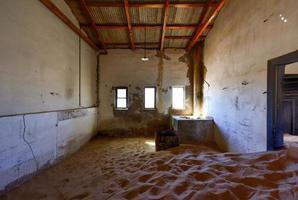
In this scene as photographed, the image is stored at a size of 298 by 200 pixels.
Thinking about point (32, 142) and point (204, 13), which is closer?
point (32, 142)

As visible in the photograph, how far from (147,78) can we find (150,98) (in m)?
0.88

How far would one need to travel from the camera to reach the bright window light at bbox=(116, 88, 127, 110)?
811 centimetres

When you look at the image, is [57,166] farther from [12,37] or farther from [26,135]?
[12,37]

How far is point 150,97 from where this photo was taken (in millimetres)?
8117

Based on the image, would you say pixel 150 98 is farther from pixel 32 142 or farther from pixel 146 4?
pixel 32 142

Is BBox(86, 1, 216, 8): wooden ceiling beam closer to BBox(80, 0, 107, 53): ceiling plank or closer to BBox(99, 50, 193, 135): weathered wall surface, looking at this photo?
BBox(80, 0, 107, 53): ceiling plank

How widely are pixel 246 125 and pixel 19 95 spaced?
4.61 metres

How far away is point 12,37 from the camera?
3.13m

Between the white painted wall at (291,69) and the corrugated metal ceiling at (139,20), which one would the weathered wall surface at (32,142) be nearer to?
the corrugated metal ceiling at (139,20)

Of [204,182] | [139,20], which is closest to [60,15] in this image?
[139,20]

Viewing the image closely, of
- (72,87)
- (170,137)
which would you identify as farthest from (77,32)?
(170,137)

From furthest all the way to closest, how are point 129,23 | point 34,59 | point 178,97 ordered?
1. point 178,97
2. point 129,23
3. point 34,59

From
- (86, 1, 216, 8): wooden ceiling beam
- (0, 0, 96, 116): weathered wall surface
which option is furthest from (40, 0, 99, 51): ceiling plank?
(86, 1, 216, 8): wooden ceiling beam

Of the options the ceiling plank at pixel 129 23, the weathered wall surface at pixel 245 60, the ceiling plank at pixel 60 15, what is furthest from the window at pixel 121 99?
the weathered wall surface at pixel 245 60
